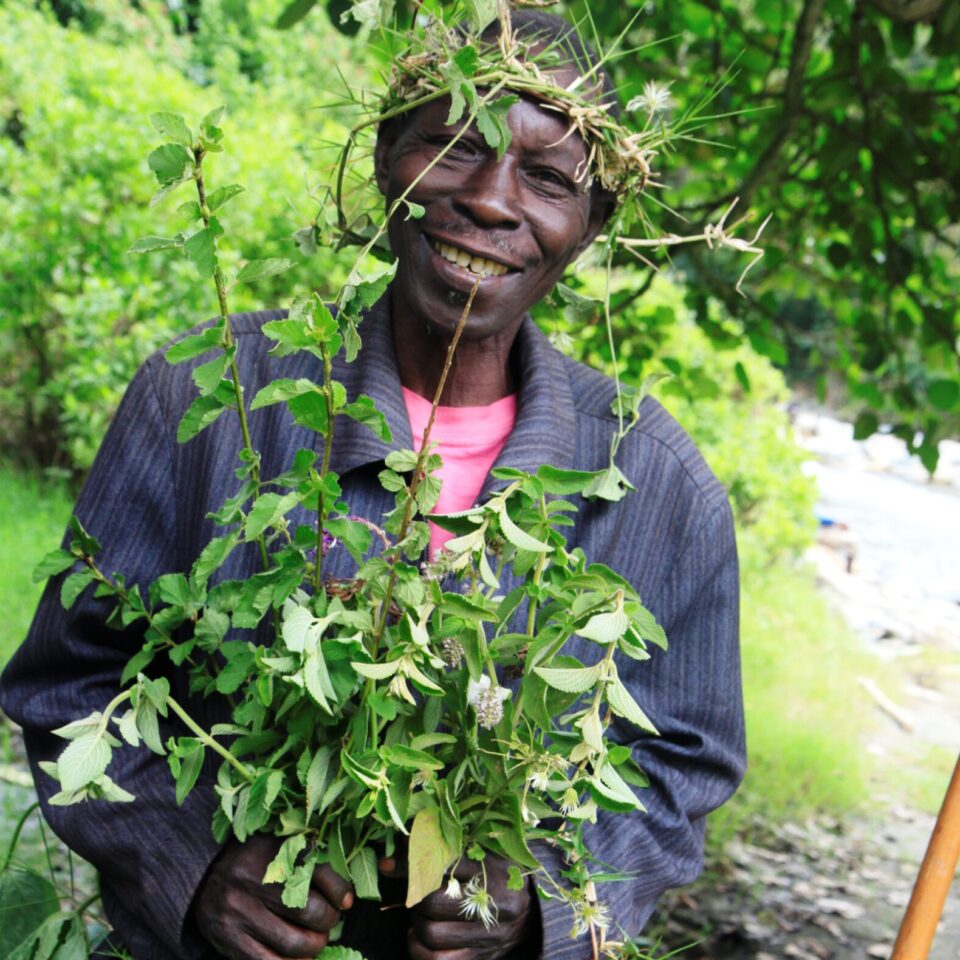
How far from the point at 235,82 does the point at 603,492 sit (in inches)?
406

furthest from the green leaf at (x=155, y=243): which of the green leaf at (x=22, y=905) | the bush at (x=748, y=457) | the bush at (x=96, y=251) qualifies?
the bush at (x=748, y=457)

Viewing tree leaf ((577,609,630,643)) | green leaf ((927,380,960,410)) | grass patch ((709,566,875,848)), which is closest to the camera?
tree leaf ((577,609,630,643))

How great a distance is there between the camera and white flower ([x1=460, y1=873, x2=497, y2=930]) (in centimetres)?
135

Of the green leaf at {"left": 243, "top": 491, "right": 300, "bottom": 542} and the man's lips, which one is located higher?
the man's lips

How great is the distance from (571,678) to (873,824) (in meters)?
4.58

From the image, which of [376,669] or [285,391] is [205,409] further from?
[376,669]

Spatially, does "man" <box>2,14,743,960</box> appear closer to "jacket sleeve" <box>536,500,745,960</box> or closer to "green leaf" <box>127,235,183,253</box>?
"jacket sleeve" <box>536,500,745,960</box>

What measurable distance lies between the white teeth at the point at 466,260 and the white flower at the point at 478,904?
0.75 meters

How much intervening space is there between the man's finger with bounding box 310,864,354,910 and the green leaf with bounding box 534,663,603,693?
368 mm

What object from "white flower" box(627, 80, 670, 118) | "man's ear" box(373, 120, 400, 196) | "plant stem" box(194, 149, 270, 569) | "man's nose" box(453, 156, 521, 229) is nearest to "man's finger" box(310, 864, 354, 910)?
"plant stem" box(194, 149, 270, 569)

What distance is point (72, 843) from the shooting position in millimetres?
1607

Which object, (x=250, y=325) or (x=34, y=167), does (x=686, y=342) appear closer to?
(x=34, y=167)

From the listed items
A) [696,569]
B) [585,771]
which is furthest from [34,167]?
[585,771]

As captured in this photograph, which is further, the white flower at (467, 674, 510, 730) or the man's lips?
the man's lips
